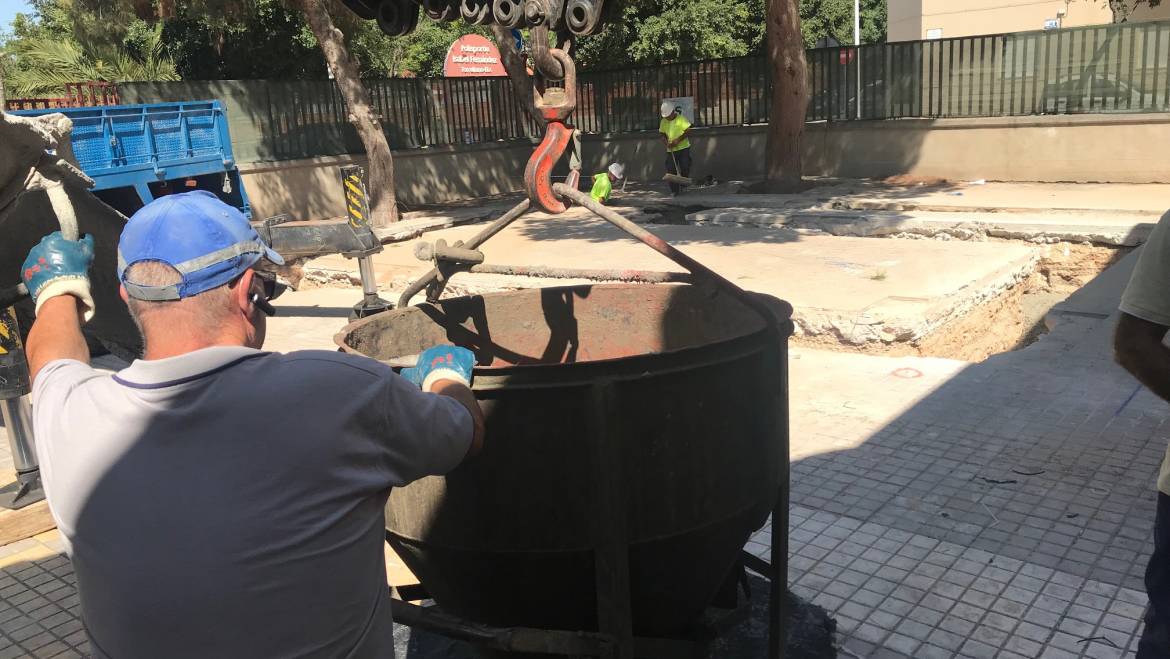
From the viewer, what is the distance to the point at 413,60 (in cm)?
3272

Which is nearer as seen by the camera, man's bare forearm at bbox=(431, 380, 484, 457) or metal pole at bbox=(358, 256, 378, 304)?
man's bare forearm at bbox=(431, 380, 484, 457)

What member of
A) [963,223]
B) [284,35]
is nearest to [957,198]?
[963,223]

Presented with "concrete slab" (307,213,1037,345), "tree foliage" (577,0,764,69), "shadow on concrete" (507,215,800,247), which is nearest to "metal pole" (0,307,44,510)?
"concrete slab" (307,213,1037,345)

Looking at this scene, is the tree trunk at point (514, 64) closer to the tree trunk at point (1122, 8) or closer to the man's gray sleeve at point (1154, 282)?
the tree trunk at point (1122, 8)

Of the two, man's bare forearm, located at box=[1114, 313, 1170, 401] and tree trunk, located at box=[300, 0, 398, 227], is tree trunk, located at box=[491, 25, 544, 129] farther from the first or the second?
man's bare forearm, located at box=[1114, 313, 1170, 401]

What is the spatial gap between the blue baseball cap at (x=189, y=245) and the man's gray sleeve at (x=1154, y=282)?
212 cm

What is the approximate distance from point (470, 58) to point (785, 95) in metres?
9.71

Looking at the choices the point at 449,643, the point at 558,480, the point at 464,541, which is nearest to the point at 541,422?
the point at 558,480

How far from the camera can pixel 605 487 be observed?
2.31 m

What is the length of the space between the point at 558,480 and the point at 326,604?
2.43ft

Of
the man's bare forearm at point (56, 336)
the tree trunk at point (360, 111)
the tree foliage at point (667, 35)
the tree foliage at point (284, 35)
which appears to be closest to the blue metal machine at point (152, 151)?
the tree trunk at point (360, 111)

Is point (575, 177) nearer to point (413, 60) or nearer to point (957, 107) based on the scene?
point (957, 107)

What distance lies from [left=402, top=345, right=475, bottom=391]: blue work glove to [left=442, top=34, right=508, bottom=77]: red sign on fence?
19303 millimetres

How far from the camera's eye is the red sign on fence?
2077 centimetres
